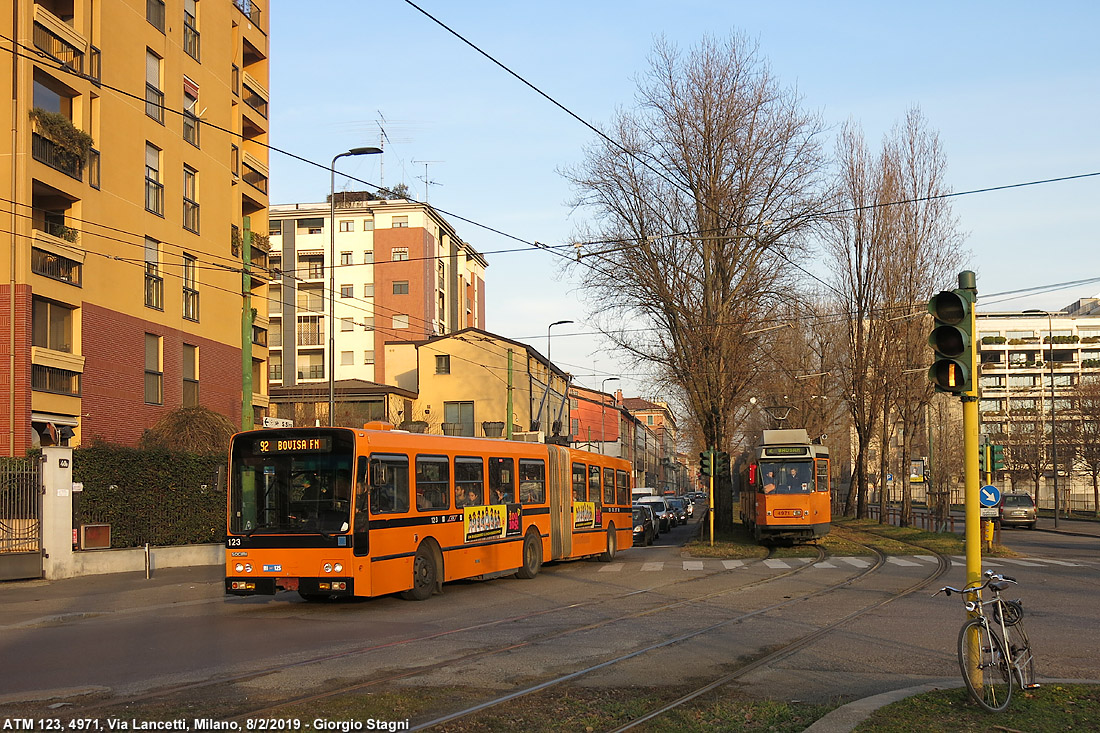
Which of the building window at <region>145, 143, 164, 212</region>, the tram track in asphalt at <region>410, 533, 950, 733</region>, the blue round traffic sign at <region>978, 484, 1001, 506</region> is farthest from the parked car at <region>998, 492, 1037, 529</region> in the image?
the building window at <region>145, 143, 164, 212</region>

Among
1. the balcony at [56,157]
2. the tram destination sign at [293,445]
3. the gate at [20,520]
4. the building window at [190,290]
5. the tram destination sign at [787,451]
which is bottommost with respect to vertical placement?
the gate at [20,520]

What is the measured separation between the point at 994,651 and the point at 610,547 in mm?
20911

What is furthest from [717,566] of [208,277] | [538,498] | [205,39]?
[205,39]

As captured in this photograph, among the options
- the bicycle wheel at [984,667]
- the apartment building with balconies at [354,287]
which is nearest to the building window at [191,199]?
the bicycle wheel at [984,667]

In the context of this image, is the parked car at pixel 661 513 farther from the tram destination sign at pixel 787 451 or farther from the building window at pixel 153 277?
the building window at pixel 153 277

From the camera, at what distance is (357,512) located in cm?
1603

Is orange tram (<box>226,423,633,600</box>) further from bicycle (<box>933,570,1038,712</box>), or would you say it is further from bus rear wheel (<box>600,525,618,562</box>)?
bicycle (<box>933,570,1038,712</box>)

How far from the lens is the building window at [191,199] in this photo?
3459 centimetres

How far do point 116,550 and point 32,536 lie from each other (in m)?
2.57

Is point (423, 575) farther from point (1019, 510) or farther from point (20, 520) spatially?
point (1019, 510)

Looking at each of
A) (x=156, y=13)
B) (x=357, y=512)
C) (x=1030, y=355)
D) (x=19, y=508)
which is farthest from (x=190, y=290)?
(x=1030, y=355)

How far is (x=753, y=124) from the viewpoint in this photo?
3403cm

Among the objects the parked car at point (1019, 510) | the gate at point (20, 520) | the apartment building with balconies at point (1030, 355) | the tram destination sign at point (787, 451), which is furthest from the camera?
the apartment building with balconies at point (1030, 355)

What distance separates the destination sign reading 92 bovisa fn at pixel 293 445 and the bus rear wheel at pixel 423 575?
8.44ft
